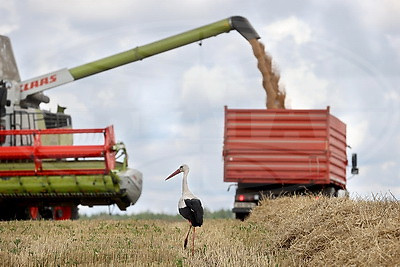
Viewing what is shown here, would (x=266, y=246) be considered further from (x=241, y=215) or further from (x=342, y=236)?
(x=241, y=215)

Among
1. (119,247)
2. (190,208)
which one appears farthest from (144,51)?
(190,208)

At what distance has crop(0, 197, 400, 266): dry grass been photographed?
7.90 meters

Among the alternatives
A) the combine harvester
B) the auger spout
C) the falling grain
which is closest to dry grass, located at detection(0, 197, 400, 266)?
the combine harvester

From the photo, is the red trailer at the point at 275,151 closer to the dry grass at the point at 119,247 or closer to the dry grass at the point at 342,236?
the dry grass at the point at 119,247

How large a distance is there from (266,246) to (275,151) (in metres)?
9.61

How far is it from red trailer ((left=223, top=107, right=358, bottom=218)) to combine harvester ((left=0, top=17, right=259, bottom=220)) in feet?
8.05

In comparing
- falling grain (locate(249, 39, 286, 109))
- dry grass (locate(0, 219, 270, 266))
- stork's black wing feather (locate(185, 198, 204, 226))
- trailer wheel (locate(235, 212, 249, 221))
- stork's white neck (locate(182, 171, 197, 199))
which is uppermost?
falling grain (locate(249, 39, 286, 109))

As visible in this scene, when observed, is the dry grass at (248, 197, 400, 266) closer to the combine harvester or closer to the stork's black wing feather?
the stork's black wing feather

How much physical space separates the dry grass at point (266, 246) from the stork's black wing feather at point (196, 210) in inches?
14.3

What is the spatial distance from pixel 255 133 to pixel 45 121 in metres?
5.70

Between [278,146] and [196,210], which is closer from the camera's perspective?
[196,210]

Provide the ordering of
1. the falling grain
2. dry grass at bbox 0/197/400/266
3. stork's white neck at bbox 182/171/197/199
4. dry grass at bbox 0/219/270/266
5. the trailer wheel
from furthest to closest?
the falling grain, the trailer wheel, stork's white neck at bbox 182/171/197/199, dry grass at bbox 0/219/270/266, dry grass at bbox 0/197/400/266

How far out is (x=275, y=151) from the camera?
20047 millimetres

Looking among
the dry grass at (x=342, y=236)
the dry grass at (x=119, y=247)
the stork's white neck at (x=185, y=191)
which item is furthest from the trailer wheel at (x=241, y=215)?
the dry grass at (x=342, y=236)
